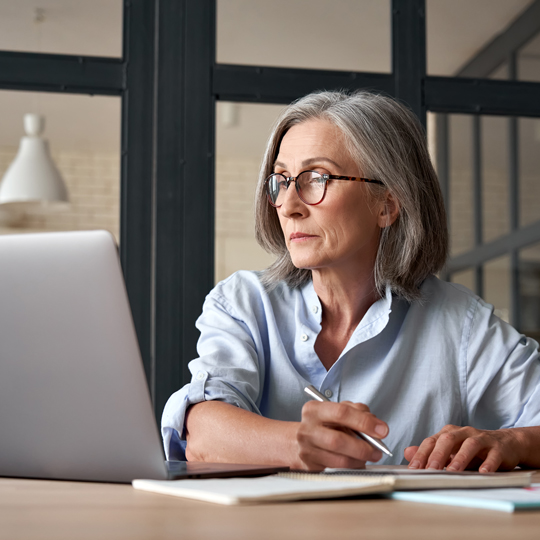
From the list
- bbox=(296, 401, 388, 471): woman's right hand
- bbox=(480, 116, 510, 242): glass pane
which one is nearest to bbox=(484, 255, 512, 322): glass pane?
bbox=(480, 116, 510, 242): glass pane

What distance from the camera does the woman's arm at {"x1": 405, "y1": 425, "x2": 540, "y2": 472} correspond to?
3.52 feet

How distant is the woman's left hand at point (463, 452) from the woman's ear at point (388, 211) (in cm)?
72

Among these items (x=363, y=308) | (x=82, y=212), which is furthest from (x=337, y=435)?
(x=82, y=212)

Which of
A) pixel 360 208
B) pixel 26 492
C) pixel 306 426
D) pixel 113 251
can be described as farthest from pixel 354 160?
pixel 26 492

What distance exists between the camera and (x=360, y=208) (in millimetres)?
1693

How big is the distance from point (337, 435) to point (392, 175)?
0.95 meters

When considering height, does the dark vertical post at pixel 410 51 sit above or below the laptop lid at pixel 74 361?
above

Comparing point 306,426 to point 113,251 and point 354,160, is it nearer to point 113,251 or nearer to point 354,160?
point 113,251

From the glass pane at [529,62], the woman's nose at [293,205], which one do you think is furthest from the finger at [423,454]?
the glass pane at [529,62]

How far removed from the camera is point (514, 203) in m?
2.62

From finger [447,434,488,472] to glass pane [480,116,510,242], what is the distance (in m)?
1.59

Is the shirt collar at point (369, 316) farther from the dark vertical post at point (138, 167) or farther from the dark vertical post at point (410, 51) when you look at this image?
the dark vertical post at point (410, 51)

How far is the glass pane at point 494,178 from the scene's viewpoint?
8.39 ft

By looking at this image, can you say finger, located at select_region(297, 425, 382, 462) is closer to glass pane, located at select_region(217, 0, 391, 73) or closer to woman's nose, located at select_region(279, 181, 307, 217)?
woman's nose, located at select_region(279, 181, 307, 217)
